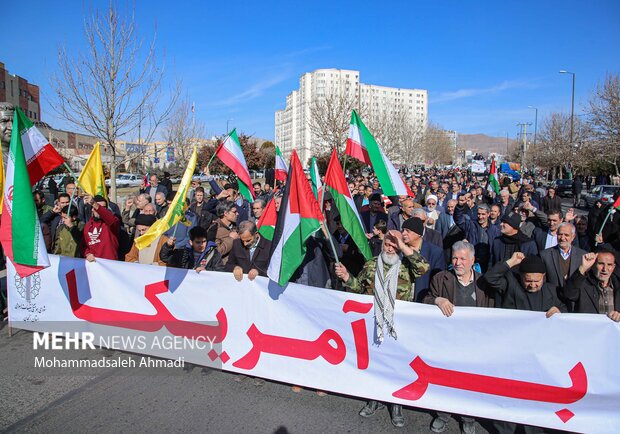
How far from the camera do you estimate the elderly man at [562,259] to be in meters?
4.94

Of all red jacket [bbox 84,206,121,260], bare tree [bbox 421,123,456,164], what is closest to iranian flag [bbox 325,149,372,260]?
red jacket [bbox 84,206,121,260]

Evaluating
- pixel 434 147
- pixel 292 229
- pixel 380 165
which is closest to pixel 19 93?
pixel 434 147

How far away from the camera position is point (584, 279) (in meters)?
4.00

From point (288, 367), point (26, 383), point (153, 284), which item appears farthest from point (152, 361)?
point (288, 367)

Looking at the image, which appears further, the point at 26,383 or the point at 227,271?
the point at 227,271

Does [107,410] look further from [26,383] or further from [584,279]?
[584,279]

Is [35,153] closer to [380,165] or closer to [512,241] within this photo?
[380,165]

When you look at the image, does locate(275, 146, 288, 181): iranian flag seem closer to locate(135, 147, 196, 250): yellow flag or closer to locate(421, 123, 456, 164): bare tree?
locate(135, 147, 196, 250): yellow flag

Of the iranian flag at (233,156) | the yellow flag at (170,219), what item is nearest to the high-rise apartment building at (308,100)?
the iranian flag at (233,156)

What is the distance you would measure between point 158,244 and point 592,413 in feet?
16.4

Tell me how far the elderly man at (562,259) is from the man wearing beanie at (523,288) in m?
1.00

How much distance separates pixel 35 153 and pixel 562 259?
20.5ft

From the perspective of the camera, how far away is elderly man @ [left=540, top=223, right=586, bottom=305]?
195 inches

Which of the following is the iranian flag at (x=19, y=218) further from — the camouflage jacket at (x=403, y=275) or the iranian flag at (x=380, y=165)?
the iranian flag at (x=380, y=165)
